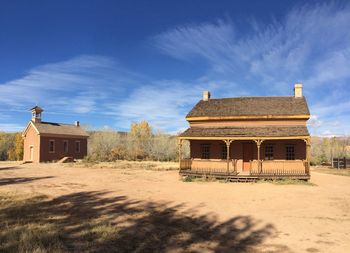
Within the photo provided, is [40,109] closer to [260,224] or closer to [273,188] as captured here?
[273,188]

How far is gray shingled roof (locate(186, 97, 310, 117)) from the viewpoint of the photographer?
25.3m

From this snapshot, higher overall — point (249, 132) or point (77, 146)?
point (249, 132)

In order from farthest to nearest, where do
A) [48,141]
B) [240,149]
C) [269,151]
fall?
[48,141], [240,149], [269,151]

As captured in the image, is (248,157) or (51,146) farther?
(51,146)

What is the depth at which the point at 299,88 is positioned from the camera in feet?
90.1

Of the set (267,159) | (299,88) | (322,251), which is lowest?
(322,251)

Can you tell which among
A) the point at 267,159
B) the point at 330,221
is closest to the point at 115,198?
the point at 330,221

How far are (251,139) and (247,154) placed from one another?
3023 millimetres

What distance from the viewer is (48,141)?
4384cm

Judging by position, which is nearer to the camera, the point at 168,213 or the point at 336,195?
the point at 168,213

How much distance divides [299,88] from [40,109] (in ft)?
111

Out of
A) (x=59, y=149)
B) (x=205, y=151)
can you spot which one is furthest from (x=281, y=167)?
(x=59, y=149)

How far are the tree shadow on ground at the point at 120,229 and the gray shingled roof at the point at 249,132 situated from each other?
11.0 meters

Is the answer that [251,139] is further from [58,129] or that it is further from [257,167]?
[58,129]
